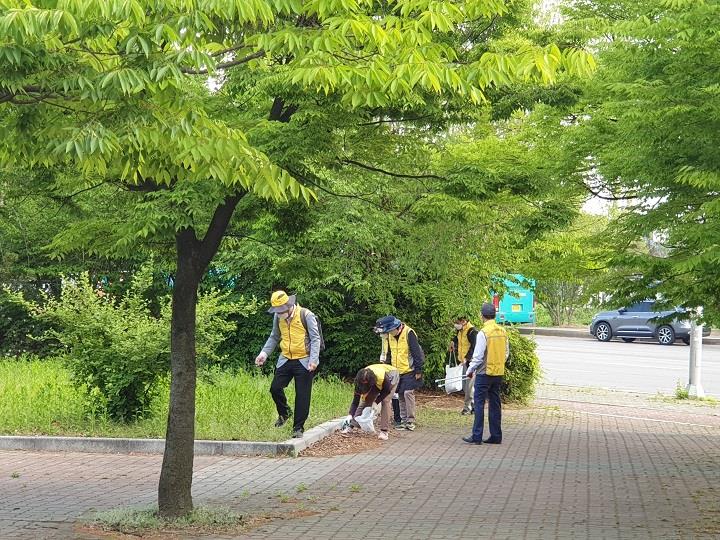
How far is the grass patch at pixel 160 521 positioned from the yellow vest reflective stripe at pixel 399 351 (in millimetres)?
6398

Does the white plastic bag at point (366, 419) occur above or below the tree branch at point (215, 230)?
below

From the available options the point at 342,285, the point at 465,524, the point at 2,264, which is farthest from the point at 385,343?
the point at 2,264

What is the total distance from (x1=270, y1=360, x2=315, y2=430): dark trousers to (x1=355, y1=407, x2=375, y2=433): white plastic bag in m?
0.99

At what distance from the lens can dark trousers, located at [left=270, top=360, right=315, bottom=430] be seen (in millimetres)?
12102

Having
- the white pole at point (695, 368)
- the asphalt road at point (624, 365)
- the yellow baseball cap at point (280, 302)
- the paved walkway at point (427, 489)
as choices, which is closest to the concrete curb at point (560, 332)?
the asphalt road at point (624, 365)

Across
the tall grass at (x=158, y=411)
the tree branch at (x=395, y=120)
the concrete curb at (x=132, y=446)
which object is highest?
the tree branch at (x=395, y=120)

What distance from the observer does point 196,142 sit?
5848mm

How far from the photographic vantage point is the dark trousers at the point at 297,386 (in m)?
12.1

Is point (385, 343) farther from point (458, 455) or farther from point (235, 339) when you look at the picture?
point (235, 339)

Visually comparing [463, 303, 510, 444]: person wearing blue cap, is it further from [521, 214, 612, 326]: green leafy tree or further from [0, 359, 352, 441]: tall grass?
[0, 359, 352, 441]: tall grass

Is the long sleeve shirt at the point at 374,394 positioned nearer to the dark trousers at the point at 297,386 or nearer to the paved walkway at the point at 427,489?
the paved walkway at the point at 427,489

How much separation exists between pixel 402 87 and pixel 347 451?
6.42 metres

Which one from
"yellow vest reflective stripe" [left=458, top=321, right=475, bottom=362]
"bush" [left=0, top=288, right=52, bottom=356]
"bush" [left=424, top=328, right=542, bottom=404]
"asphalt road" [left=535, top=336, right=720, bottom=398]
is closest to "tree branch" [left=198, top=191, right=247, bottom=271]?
"yellow vest reflective stripe" [left=458, top=321, right=475, bottom=362]

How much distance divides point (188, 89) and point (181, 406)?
8.11 feet
